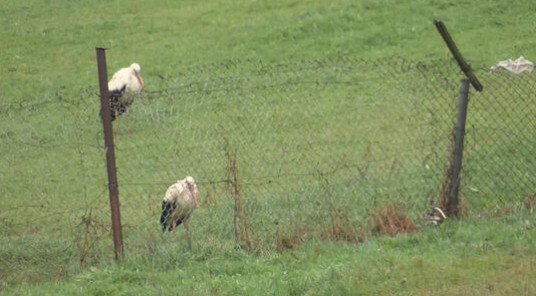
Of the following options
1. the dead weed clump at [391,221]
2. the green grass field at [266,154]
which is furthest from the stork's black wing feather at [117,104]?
the dead weed clump at [391,221]

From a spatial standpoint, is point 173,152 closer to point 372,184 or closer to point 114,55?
point 372,184

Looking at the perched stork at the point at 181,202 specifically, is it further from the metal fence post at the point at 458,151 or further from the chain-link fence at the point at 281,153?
the metal fence post at the point at 458,151

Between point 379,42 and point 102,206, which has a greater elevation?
point 379,42

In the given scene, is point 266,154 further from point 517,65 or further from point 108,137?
point 517,65

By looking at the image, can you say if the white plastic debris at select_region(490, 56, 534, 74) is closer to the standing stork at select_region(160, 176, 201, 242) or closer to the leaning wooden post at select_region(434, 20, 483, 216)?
the leaning wooden post at select_region(434, 20, 483, 216)

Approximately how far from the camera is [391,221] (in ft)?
24.0

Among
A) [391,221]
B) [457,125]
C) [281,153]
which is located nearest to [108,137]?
[391,221]

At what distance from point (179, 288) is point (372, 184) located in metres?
3.17

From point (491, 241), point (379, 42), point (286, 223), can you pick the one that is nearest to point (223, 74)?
point (379, 42)

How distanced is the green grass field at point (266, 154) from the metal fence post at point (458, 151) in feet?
0.57

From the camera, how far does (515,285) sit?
5.74m

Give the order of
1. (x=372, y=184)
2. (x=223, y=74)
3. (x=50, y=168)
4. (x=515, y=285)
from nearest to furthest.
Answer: (x=515, y=285)
(x=372, y=184)
(x=50, y=168)
(x=223, y=74)

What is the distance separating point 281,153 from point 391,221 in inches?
131

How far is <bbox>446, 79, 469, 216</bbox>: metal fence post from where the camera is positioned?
7.09 metres
